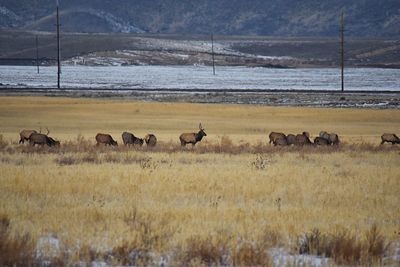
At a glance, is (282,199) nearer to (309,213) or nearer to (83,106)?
(309,213)

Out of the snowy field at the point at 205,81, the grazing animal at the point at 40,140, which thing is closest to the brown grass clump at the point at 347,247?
the grazing animal at the point at 40,140

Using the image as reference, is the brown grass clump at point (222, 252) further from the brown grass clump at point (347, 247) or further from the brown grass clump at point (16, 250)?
the brown grass clump at point (16, 250)

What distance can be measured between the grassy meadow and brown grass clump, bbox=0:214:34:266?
11cm

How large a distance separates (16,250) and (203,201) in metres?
5.49

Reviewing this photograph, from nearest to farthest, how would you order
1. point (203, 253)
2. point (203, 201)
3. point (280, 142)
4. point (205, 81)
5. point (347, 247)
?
point (203, 253) < point (347, 247) < point (203, 201) < point (280, 142) < point (205, 81)

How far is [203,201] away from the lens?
14.6 m

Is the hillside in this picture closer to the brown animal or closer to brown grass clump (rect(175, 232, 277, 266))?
the brown animal

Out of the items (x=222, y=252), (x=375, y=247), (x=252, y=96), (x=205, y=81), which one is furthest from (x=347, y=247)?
(x=205, y=81)

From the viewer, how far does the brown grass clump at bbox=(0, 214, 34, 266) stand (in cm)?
941

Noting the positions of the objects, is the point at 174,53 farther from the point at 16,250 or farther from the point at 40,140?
the point at 16,250

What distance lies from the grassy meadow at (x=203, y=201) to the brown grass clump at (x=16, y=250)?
0.37 feet

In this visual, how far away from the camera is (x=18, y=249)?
966 centimetres

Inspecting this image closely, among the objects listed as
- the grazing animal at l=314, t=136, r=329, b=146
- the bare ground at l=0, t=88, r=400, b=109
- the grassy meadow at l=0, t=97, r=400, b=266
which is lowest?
the grassy meadow at l=0, t=97, r=400, b=266

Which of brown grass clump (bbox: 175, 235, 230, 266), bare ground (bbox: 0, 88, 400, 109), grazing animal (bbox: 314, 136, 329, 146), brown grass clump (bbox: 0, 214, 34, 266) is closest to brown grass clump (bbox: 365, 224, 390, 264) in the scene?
brown grass clump (bbox: 175, 235, 230, 266)
